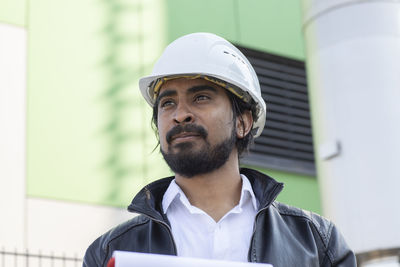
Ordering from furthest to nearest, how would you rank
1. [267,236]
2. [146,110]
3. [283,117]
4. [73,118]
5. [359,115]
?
[283,117] < [146,110] < [73,118] < [359,115] < [267,236]

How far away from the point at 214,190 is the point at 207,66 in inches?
19.5

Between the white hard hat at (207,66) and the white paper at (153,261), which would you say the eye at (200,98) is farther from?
the white paper at (153,261)

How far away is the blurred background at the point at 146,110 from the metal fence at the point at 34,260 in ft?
0.08

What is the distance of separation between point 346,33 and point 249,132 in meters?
6.23

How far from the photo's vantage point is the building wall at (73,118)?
10.9m

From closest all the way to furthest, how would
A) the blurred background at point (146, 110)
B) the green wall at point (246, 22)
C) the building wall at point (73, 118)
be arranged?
the blurred background at point (146, 110), the building wall at point (73, 118), the green wall at point (246, 22)

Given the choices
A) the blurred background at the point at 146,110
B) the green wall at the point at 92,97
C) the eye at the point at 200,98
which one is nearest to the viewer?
the eye at the point at 200,98

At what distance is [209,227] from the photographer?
353 cm

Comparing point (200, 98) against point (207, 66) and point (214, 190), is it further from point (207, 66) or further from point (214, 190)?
point (214, 190)

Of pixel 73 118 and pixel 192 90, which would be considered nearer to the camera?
pixel 192 90

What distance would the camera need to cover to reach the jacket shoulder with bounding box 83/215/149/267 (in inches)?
139

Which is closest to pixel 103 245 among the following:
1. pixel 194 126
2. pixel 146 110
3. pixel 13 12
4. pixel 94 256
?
pixel 94 256

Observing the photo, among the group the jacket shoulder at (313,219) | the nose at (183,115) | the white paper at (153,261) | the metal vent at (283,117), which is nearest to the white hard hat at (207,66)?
the nose at (183,115)

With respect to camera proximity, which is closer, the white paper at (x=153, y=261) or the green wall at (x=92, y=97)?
the white paper at (x=153, y=261)
